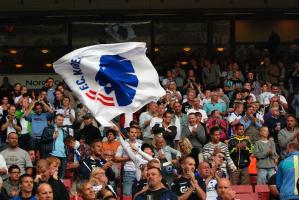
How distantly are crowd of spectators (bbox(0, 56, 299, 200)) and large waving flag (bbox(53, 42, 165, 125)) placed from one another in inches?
A: 27.2

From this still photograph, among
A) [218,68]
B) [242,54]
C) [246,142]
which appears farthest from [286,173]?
[242,54]

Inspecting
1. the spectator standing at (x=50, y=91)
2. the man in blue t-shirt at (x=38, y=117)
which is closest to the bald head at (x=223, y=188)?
the man in blue t-shirt at (x=38, y=117)

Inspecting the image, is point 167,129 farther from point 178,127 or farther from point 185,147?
point 185,147

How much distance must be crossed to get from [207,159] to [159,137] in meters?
0.97

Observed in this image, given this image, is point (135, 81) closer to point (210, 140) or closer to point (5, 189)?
point (5, 189)

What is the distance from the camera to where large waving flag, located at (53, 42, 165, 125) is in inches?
641

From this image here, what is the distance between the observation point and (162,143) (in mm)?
19203

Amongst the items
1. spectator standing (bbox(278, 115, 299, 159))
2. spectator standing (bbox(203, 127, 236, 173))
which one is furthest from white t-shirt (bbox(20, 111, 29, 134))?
spectator standing (bbox(278, 115, 299, 159))

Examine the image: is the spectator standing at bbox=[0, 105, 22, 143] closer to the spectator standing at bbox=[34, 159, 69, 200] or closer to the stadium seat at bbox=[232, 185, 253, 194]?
the stadium seat at bbox=[232, 185, 253, 194]

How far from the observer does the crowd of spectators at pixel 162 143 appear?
51.6 feet

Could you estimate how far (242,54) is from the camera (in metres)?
30.2

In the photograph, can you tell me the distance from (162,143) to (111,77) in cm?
304

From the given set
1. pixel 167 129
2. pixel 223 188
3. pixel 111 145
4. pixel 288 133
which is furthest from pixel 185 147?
pixel 223 188

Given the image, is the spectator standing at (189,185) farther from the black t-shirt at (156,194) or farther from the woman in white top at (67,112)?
the woman in white top at (67,112)
